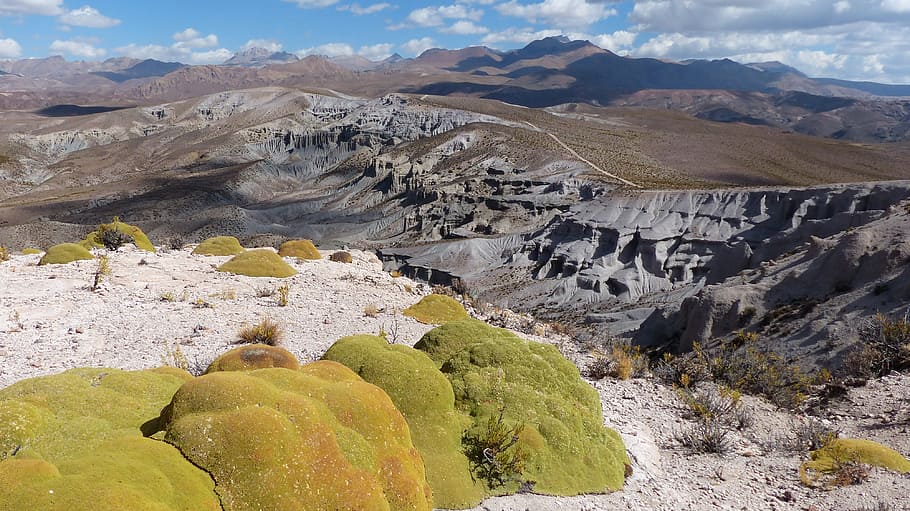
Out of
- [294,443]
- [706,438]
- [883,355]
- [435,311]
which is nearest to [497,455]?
[294,443]

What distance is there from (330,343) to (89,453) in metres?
7.65

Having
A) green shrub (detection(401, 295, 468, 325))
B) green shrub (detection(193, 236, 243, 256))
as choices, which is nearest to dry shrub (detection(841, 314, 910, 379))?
green shrub (detection(401, 295, 468, 325))

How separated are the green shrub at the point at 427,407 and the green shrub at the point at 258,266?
10072mm

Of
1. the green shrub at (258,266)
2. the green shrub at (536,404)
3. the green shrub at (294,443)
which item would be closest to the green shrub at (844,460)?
the green shrub at (536,404)

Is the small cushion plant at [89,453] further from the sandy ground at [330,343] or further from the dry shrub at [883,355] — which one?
the dry shrub at [883,355]

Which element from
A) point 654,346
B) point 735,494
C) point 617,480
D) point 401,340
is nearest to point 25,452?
Answer: point 617,480

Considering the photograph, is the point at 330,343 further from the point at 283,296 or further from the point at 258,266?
the point at 258,266

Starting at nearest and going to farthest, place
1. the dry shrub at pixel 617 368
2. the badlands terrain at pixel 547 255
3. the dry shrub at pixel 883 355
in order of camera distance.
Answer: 1. the badlands terrain at pixel 547 255
2. the dry shrub at pixel 883 355
3. the dry shrub at pixel 617 368

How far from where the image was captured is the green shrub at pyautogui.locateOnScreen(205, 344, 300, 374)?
6.73 metres

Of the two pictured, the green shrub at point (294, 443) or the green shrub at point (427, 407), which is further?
the green shrub at point (427, 407)

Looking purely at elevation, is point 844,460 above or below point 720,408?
above

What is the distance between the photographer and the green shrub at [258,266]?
16359 mm

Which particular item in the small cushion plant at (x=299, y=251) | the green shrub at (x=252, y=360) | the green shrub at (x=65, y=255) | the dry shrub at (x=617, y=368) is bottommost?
the dry shrub at (x=617, y=368)

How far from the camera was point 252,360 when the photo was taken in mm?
6832
